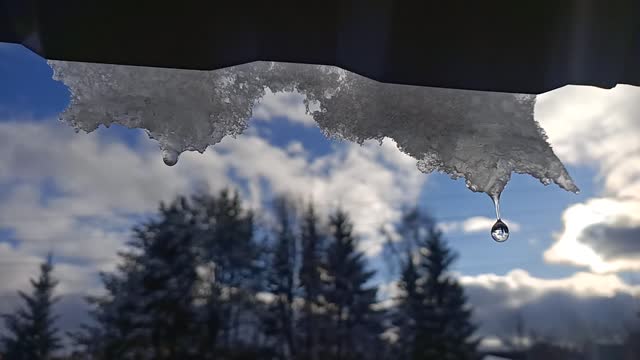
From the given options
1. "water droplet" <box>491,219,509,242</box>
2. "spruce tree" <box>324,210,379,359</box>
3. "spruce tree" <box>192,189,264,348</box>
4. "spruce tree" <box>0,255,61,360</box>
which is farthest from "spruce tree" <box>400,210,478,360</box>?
"water droplet" <box>491,219,509,242</box>

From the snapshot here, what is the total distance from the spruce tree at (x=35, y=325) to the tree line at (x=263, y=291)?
157 mm

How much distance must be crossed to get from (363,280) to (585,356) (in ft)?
3.33

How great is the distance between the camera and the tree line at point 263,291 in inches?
102

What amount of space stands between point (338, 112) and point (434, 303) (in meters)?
2.78

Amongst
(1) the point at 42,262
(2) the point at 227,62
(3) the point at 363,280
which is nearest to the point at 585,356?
(3) the point at 363,280

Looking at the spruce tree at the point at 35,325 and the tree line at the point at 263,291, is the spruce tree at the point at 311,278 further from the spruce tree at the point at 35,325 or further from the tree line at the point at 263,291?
the spruce tree at the point at 35,325

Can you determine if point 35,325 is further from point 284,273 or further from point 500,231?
point 500,231

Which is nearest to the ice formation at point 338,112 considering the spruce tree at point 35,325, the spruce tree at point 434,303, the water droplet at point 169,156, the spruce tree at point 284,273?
the water droplet at point 169,156

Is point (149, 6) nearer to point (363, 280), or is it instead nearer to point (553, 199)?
point (553, 199)

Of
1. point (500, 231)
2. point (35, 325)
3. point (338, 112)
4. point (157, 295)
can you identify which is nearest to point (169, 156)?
point (338, 112)

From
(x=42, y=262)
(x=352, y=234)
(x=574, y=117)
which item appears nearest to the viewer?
(x=574, y=117)

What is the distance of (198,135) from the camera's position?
374 millimetres

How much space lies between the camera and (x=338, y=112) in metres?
0.38

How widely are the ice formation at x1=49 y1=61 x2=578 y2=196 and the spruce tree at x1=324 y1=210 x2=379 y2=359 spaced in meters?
2.26
